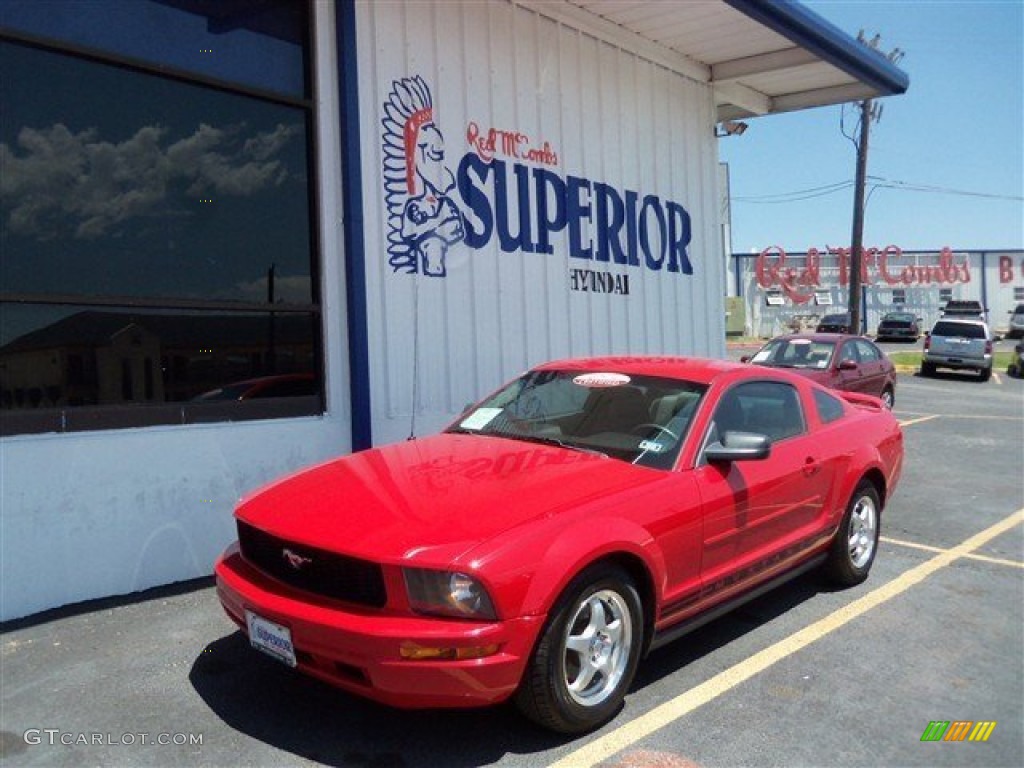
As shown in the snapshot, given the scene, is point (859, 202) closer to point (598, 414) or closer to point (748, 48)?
point (748, 48)

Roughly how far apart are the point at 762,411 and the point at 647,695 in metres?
1.76

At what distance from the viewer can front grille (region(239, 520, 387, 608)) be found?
3074mm

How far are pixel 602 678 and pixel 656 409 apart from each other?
4.65ft

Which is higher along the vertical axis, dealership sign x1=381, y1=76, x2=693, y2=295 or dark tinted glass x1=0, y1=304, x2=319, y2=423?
dealership sign x1=381, y1=76, x2=693, y2=295

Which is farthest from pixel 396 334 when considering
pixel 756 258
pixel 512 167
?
pixel 756 258

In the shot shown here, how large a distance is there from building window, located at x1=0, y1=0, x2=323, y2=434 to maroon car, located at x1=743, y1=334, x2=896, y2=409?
8709 millimetres

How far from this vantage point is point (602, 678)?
3422mm

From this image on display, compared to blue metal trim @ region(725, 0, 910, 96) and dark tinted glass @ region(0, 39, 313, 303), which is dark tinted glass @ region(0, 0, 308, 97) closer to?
dark tinted glass @ region(0, 39, 313, 303)

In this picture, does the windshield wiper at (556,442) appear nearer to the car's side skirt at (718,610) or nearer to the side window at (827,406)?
the car's side skirt at (718,610)

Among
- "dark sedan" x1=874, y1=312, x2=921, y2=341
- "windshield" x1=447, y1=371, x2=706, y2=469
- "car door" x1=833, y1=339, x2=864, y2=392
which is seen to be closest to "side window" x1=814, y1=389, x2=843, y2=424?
"windshield" x1=447, y1=371, x2=706, y2=469

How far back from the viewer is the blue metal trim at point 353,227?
6.39 m

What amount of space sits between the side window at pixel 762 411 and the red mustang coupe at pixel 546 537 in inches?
0.6

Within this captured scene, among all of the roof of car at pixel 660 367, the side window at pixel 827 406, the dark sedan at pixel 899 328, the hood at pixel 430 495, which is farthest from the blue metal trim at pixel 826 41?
the dark sedan at pixel 899 328

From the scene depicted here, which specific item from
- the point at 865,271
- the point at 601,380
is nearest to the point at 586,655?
the point at 601,380
